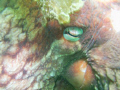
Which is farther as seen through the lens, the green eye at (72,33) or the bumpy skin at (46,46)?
the green eye at (72,33)

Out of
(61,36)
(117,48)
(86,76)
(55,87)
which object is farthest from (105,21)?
(55,87)

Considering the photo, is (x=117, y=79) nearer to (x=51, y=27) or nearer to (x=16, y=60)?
(x=51, y=27)

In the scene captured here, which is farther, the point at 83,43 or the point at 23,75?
the point at 83,43

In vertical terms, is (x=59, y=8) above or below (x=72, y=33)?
above

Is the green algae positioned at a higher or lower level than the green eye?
higher

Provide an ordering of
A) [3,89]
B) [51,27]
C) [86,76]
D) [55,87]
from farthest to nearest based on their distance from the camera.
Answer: [55,87] < [86,76] < [51,27] < [3,89]
